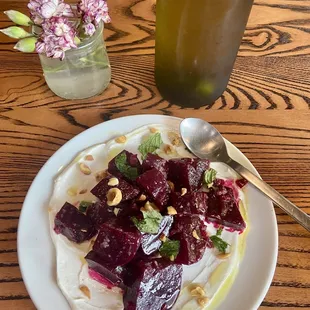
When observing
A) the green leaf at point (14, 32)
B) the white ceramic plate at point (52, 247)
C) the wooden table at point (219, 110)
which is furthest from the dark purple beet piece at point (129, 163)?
the green leaf at point (14, 32)

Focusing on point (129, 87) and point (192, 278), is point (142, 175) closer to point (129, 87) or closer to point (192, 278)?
point (192, 278)

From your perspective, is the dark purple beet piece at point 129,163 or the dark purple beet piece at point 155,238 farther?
the dark purple beet piece at point 129,163

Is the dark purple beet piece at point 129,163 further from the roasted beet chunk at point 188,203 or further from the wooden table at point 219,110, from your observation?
the wooden table at point 219,110

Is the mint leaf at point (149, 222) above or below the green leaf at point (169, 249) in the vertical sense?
above

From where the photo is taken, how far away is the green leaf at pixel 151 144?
991 millimetres

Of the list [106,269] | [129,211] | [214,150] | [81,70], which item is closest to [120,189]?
[129,211]

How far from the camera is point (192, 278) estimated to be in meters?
0.85

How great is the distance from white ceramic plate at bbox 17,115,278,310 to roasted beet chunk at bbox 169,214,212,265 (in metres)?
0.09

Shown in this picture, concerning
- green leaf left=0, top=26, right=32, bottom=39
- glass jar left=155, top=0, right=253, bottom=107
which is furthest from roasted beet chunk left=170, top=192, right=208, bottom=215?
green leaf left=0, top=26, right=32, bottom=39

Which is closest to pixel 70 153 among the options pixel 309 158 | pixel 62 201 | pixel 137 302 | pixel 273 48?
pixel 62 201

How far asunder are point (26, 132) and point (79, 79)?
0.17 m

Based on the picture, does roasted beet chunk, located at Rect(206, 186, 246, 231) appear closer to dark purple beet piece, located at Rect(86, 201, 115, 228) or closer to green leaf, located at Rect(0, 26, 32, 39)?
dark purple beet piece, located at Rect(86, 201, 115, 228)

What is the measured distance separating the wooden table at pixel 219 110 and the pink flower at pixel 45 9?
26cm

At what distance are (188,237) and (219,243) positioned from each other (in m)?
0.07
